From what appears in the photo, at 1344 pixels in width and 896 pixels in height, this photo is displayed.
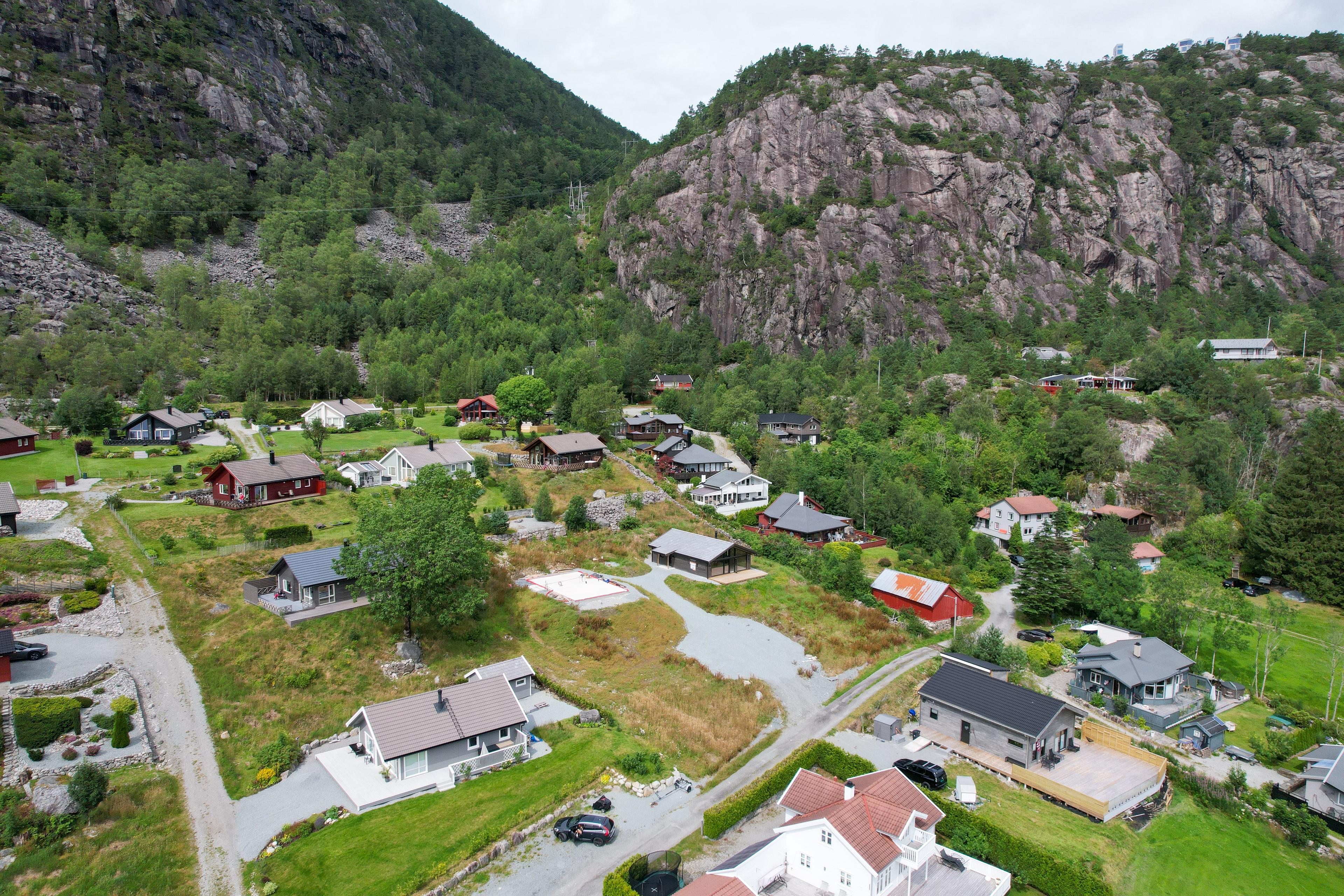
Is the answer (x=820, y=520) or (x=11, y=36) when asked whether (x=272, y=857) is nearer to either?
(x=820, y=520)

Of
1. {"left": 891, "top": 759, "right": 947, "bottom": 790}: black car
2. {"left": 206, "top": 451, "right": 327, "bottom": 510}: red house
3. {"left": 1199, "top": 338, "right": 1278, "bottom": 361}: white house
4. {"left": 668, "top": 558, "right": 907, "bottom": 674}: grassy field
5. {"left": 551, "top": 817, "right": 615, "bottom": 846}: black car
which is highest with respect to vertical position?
{"left": 1199, "top": 338, "right": 1278, "bottom": 361}: white house

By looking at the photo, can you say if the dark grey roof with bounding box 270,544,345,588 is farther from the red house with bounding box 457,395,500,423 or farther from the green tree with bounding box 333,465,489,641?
the red house with bounding box 457,395,500,423

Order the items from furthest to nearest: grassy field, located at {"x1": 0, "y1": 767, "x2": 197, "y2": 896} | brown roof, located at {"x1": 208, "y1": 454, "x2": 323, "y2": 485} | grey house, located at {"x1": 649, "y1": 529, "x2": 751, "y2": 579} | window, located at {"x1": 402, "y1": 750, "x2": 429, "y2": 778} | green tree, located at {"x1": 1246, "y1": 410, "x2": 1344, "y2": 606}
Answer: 1. green tree, located at {"x1": 1246, "y1": 410, "x2": 1344, "y2": 606}
2. grey house, located at {"x1": 649, "y1": 529, "x2": 751, "y2": 579}
3. brown roof, located at {"x1": 208, "y1": 454, "x2": 323, "y2": 485}
4. window, located at {"x1": 402, "y1": 750, "x2": 429, "y2": 778}
5. grassy field, located at {"x1": 0, "y1": 767, "x2": 197, "y2": 896}

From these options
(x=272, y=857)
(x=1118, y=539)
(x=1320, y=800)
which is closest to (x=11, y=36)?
(x=272, y=857)

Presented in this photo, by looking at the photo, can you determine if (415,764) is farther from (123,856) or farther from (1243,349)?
(1243,349)

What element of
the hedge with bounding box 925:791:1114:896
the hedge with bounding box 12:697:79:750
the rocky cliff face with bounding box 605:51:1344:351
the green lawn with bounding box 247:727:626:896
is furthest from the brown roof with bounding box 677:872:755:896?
the rocky cliff face with bounding box 605:51:1344:351

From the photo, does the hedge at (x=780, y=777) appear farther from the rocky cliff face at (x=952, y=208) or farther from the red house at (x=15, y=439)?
the rocky cliff face at (x=952, y=208)
